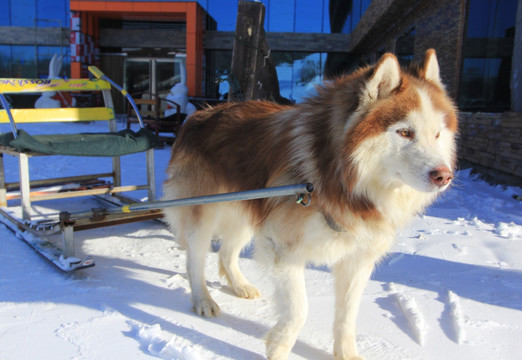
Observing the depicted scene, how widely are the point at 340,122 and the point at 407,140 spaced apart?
0.31 m

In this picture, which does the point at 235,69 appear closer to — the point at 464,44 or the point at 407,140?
the point at 407,140

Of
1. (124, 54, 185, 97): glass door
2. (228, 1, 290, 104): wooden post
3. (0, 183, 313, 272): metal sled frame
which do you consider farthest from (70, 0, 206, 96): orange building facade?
(0, 183, 313, 272): metal sled frame

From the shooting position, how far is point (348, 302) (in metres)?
2.11

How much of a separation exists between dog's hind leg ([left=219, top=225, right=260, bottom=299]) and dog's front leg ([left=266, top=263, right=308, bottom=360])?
0.81 m

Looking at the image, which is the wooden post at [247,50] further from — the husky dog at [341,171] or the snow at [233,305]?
the husky dog at [341,171]

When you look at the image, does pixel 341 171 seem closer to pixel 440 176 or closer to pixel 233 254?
pixel 440 176

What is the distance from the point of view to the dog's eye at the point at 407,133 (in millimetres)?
1709

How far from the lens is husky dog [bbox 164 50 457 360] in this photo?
5.62ft

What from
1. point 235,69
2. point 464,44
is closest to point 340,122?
point 235,69

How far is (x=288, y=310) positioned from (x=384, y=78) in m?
1.21

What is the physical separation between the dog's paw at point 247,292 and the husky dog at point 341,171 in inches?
12.3

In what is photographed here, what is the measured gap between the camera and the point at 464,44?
25.0 ft

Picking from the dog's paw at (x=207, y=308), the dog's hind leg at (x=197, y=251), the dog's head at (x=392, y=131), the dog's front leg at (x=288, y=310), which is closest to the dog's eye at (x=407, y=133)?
the dog's head at (x=392, y=131)

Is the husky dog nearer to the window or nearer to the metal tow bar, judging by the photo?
the metal tow bar
